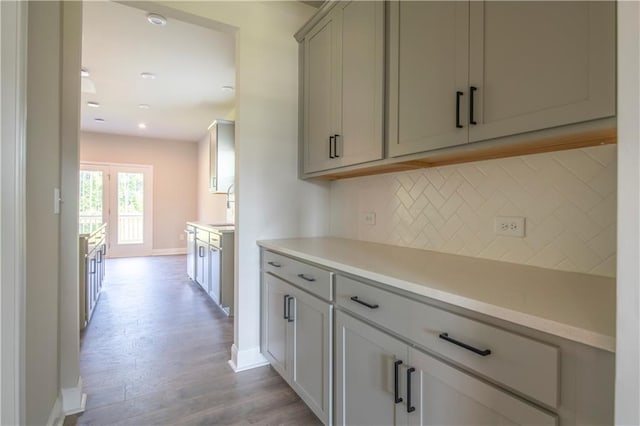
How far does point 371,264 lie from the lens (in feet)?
4.72

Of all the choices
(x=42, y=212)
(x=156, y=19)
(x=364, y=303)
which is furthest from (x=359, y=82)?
(x=156, y=19)

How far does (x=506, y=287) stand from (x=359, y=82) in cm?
137

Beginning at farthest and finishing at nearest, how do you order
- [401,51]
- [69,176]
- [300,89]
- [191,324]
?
1. [191,324]
2. [300,89]
3. [69,176]
4. [401,51]

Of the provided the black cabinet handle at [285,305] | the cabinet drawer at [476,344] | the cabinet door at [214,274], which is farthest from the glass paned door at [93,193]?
the cabinet drawer at [476,344]

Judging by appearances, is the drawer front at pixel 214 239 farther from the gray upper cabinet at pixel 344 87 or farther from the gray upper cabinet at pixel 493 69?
the gray upper cabinet at pixel 493 69

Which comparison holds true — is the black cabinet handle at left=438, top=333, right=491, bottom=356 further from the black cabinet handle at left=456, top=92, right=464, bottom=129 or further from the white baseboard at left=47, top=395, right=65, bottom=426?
the white baseboard at left=47, top=395, right=65, bottom=426

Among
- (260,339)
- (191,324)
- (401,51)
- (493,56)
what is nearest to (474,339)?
(493,56)

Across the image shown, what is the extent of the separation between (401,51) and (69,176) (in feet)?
6.32

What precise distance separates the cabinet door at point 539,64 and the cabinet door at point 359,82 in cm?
57

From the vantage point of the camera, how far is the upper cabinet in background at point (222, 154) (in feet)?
15.9

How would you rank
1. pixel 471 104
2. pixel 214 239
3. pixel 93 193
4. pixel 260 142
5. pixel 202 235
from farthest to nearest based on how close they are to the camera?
pixel 93 193
pixel 202 235
pixel 214 239
pixel 260 142
pixel 471 104

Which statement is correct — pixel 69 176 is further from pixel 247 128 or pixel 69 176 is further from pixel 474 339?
pixel 474 339

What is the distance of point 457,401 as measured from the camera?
996mm

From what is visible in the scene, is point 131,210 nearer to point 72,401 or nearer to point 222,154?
point 222,154
